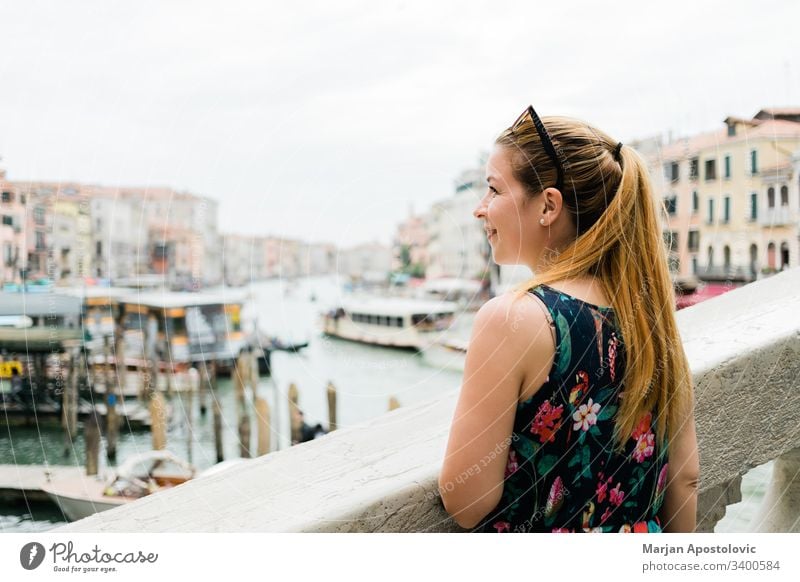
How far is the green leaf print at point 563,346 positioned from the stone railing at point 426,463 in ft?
0.44

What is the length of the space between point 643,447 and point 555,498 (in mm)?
80

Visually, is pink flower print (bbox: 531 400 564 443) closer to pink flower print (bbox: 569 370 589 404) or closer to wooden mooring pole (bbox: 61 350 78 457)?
pink flower print (bbox: 569 370 589 404)

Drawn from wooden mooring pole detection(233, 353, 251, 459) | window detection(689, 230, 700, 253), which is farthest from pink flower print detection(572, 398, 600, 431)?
window detection(689, 230, 700, 253)

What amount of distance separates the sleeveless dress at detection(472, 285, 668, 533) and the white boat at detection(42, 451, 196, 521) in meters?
1.45

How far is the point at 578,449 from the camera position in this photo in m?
0.47

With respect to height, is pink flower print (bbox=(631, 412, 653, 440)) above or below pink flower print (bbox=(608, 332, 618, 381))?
below

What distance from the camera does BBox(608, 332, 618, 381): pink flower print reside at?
18.2 inches

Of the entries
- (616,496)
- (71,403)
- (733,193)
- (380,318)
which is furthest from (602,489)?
(71,403)

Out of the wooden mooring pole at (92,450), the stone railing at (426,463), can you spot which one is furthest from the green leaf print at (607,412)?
the wooden mooring pole at (92,450)

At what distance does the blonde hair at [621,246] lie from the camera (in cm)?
48

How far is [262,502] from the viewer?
0.56 m
